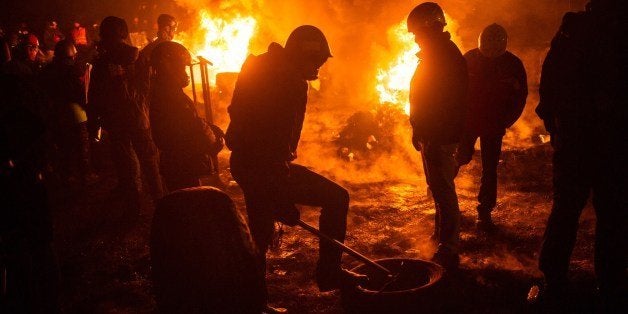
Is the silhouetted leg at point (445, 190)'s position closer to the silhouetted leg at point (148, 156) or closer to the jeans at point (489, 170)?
the jeans at point (489, 170)

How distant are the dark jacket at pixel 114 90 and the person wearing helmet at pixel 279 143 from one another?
9.78 feet

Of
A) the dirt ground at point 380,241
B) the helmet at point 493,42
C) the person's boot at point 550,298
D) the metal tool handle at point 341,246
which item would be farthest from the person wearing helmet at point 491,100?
the metal tool handle at point 341,246

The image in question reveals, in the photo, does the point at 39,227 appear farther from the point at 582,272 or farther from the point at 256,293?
the point at 582,272

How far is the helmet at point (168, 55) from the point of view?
212 inches

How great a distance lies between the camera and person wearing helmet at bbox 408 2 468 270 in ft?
16.3

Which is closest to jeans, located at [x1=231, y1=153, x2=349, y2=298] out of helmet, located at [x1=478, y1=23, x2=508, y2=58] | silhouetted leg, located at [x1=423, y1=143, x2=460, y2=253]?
→ silhouetted leg, located at [x1=423, y1=143, x2=460, y2=253]

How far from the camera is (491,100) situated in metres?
6.07

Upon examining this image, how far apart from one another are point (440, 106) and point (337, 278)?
2071 mm

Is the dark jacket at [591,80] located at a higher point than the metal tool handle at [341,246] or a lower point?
higher

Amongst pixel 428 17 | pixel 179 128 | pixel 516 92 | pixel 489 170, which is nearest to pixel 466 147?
pixel 489 170

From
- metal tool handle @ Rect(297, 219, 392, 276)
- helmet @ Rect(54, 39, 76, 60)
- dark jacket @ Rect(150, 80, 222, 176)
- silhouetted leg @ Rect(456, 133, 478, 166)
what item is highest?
helmet @ Rect(54, 39, 76, 60)

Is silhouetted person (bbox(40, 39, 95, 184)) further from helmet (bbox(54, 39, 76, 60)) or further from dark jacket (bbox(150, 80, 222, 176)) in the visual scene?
dark jacket (bbox(150, 80, 222, 176))

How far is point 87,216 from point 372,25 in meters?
11.4

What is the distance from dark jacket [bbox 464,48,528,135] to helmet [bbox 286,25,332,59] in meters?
2.86
